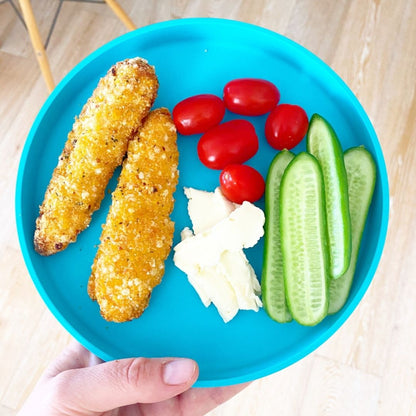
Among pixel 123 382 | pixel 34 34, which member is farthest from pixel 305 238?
pixel 34 34

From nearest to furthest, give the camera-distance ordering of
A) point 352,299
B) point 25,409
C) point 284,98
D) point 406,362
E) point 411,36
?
point 25,409 < point 352,299 < point 284,98 < point 406,362 < point 411,36

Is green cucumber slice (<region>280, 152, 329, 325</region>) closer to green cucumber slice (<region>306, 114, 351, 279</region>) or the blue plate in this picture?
green cucumber slice (<region>306, 114, 351, 279</region>)

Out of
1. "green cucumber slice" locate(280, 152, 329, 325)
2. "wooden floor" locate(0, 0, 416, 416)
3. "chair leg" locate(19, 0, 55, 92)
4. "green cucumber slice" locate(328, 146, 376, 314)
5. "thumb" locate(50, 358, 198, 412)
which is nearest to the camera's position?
"thumb" locate(50, 358, 198, 412)

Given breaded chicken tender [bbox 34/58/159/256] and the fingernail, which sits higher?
breaded chicken tender [bbox 34/58/159/256]

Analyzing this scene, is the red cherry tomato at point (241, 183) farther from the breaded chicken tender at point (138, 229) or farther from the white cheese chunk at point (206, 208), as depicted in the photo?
the breaded chicken tender at point (138, 229)

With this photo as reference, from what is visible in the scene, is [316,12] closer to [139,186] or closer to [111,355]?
[139,186]

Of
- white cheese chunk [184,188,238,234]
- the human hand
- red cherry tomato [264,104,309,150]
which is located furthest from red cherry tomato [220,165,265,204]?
the human hand

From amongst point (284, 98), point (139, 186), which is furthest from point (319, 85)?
point (139, 186)
